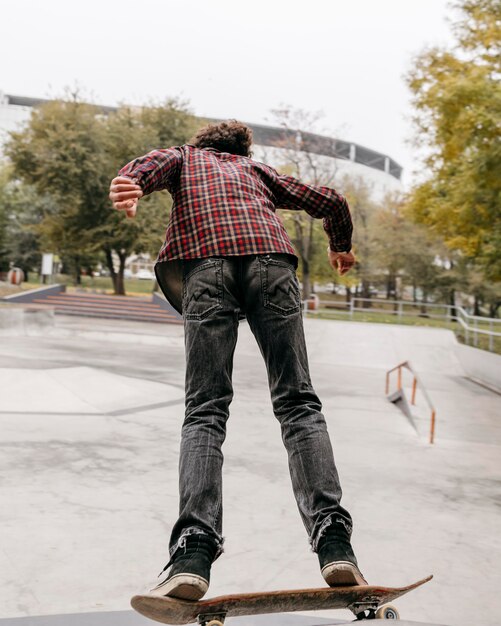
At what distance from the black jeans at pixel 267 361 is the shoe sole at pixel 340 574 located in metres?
0.16

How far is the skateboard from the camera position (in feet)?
6.40

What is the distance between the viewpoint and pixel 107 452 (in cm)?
585

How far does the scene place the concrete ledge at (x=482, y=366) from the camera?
15970mm

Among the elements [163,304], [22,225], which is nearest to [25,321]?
[163,304]

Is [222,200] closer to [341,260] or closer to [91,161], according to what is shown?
[341,260]

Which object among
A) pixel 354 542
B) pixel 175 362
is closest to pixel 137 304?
Answer: pixel 175 362

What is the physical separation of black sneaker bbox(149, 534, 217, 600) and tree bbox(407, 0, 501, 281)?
1203cm

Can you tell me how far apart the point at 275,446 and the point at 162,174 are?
474 cm

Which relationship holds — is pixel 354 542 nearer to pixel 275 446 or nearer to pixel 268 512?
pixel 268 512

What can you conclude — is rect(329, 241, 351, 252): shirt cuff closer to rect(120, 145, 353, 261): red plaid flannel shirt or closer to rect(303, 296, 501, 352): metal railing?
rect(120, 145, 353, 261): red plaid flannel shirt

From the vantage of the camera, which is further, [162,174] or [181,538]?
[162,174]

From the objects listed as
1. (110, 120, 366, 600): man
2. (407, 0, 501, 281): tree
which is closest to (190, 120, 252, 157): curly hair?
(110, 120, 366, 600): man

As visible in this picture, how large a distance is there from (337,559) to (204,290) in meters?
1.02

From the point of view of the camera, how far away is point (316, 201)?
2725 millimetres
